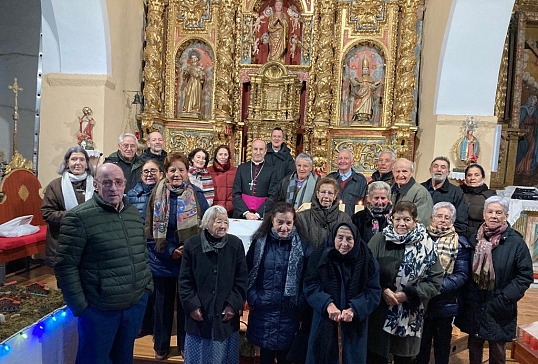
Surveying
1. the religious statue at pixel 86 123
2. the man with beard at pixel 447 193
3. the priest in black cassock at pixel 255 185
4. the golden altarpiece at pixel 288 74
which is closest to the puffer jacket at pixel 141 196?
the priest in black cassock at pixel 255 185

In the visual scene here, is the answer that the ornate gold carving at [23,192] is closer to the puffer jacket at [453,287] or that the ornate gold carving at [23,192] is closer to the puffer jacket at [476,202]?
the puffer jacket at [453,287]

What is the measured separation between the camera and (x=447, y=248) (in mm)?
3057

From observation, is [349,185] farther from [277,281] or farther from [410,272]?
[277,281]

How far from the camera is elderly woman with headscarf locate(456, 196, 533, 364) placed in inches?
119

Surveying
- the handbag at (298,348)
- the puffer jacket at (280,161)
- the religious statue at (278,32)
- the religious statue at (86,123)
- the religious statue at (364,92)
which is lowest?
the handbag at (298,348)

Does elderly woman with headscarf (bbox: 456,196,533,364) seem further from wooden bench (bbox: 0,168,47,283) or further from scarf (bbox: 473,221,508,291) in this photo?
wooden bench (bbox: 0,168,47,283)

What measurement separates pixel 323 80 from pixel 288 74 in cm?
Answer: 61

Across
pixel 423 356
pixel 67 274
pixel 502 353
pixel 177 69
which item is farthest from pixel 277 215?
pixel 177 69

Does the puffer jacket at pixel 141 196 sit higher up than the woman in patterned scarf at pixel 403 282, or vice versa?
the puffer jacket at pixel 141 196

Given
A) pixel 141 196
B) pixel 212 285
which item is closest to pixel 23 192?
pixel 141 196

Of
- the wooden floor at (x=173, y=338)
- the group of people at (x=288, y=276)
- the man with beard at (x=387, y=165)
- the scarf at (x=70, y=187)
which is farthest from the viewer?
the man with beard at (x=387, y=165)

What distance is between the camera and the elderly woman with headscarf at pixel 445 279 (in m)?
Answer: 3.06

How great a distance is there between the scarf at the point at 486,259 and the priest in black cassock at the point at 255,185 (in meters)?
2.04

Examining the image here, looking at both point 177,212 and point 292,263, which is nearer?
point 292,263
